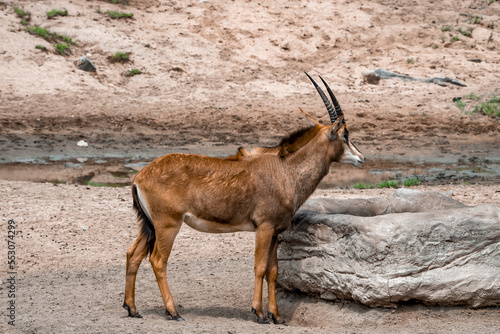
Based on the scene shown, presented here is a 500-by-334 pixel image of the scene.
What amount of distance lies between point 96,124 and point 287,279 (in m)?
10.1

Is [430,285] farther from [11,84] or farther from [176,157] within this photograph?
[11,84]

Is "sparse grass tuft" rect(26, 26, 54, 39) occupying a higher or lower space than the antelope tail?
lower

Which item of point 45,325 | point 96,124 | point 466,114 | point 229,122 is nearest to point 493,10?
point 466,114

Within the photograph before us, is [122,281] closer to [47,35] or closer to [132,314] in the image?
[132,314]

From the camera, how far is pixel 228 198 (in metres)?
6.62

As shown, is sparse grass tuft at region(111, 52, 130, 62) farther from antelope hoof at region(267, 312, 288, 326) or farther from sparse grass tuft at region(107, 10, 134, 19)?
antelope hoof at region(267, 312, 288, 326)

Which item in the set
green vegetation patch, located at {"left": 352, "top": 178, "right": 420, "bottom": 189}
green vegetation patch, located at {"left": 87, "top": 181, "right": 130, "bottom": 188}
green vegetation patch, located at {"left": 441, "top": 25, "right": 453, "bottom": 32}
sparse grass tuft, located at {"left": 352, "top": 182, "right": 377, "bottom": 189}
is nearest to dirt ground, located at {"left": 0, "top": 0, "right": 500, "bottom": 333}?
green vegetation patch, located at {"left": 441, "top": 25, "right": 453, "bottom": 32}

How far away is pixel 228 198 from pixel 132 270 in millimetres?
1175

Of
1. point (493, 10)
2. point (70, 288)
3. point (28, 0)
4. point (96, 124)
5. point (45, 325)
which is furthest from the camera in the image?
point (493, 10)

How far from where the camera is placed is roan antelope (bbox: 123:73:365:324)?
6531 mm

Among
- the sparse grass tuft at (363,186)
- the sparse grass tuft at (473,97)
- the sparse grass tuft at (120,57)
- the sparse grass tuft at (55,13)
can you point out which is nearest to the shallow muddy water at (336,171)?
the sparse grass tuft at (363,186)

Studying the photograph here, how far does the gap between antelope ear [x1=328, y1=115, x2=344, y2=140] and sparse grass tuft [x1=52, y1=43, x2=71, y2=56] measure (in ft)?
42.3

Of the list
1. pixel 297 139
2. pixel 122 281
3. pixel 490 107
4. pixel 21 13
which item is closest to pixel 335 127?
pixel 297 139

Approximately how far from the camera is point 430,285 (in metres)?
6.34
